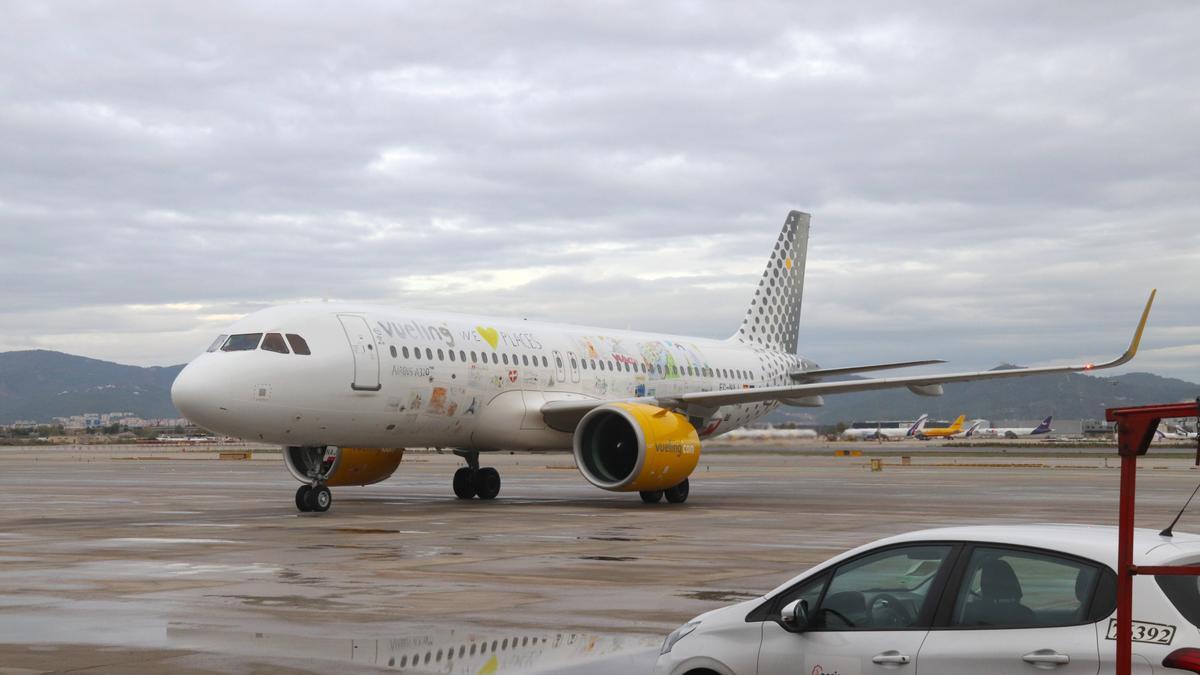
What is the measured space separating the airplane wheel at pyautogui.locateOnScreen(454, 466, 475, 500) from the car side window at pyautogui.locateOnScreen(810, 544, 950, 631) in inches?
937

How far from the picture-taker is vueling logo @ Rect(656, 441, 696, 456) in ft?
87.2

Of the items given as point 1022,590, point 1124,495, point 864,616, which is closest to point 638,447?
point 864,616

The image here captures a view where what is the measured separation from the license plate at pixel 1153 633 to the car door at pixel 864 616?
3.68 feet

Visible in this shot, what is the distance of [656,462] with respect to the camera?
86.6 feet

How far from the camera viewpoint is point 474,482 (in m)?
30.5

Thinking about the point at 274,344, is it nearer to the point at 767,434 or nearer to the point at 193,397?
the point at 193,397

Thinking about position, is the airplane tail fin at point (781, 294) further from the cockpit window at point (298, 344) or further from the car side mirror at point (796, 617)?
the car side mirror at point (796, 617)

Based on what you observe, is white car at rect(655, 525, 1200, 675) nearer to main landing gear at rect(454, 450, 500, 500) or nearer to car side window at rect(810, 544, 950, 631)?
car side window at rect(810, 544, 950, 631)

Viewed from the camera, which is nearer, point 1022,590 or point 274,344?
point 1022,590

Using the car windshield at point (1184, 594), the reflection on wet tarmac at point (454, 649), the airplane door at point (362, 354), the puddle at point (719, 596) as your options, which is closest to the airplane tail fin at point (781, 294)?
the airplane door at point (362, 354)

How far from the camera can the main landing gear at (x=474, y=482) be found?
100 ft

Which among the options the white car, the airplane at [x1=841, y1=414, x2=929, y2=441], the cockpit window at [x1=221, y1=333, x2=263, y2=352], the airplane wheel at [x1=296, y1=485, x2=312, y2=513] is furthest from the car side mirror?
the airplane at [x1=841, y1=414, x2=929, y2=441]

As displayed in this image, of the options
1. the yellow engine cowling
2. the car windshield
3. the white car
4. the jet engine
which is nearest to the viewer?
the car windshield

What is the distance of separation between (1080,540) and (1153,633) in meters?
0.78
